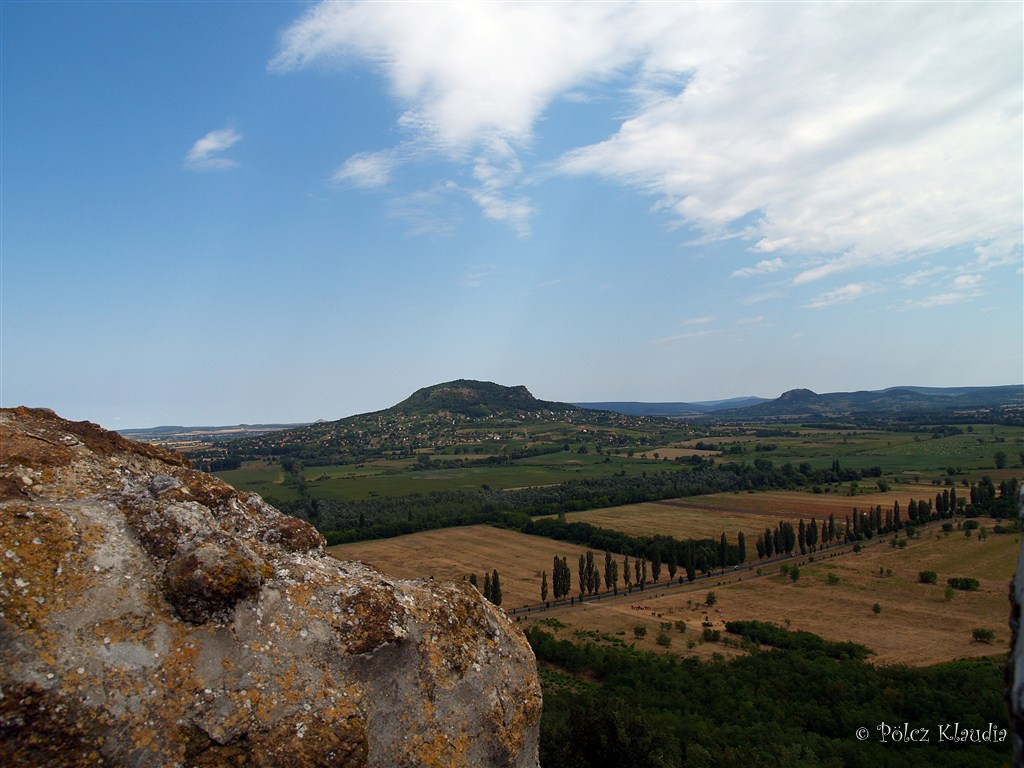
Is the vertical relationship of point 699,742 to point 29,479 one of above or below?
below

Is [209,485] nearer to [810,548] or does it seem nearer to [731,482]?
[810,548]

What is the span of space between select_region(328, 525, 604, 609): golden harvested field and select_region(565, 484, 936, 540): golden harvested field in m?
15.5

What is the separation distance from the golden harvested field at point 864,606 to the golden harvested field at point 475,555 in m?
11.4

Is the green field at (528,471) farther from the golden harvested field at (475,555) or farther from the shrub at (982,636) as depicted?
the shrub at (982,636)

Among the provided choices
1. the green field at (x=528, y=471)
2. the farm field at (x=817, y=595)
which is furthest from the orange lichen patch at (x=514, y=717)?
the green field at (x=528, y=471)

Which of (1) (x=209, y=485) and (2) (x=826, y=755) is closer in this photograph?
(1) (x=209, y=485)

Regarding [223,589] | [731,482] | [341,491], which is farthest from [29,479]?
[731,482]

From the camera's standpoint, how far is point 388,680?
852 centimetres

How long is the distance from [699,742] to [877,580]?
56.6 meters

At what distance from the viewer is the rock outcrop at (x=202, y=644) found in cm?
665

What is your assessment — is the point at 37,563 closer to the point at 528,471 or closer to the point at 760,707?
the point at 760,707

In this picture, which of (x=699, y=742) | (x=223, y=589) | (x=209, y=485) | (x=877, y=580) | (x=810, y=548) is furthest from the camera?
(x=810, y=548)

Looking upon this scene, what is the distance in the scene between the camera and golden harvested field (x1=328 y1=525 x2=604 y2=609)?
248ft

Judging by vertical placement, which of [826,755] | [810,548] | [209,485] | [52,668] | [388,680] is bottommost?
[810,548]
